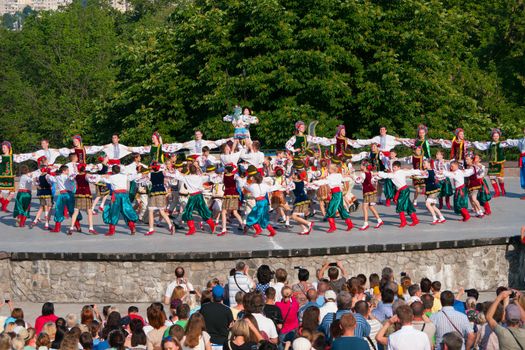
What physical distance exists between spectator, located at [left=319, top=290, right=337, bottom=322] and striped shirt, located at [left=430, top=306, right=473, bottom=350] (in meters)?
1.30

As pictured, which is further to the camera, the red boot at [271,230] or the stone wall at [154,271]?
the red boot at [271,230]

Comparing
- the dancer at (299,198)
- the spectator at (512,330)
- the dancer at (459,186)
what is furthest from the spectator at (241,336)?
the dancer at (459,186)

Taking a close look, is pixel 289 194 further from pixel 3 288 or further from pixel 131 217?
pixel 3 288

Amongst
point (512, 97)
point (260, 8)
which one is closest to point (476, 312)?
point (260, 8)

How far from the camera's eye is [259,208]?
26.7 meters

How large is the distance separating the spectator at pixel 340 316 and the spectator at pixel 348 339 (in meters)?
0.75

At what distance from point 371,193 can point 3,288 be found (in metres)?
8.15

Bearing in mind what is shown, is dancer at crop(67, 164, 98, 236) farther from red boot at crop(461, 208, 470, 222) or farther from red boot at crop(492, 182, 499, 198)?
red boot at crop(492, 182, 499, 198)

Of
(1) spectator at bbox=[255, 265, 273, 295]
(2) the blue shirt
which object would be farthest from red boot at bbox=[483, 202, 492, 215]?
(2) the blue shirt

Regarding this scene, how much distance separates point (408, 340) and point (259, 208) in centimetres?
1308

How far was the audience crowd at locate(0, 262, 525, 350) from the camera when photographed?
13.8 metres

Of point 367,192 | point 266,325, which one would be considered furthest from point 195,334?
point 367,192

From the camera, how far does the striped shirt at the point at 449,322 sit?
15250 millimetres

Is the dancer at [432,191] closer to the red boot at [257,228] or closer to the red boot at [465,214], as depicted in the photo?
the red boot at [465,214]
